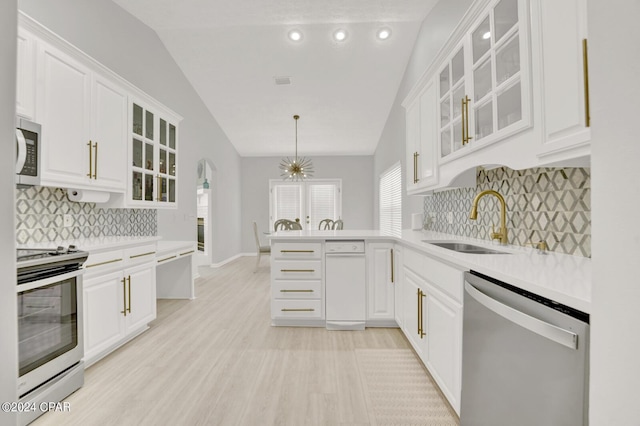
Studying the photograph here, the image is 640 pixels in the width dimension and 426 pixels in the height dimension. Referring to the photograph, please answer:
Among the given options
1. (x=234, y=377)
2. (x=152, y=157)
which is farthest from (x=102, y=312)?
(x=152, y=157)

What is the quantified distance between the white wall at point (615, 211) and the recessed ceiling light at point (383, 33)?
443cm

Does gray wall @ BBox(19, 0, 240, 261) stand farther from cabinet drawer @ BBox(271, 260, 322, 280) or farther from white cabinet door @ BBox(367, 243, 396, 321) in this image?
white cabinet door @ BBox(367, 243, 396, 321)

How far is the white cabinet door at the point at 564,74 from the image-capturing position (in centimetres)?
106

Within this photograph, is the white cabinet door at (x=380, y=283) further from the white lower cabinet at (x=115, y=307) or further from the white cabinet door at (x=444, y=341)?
the white lower cabinet at (x=115, y=307)

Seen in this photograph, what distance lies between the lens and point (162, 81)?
442 cm

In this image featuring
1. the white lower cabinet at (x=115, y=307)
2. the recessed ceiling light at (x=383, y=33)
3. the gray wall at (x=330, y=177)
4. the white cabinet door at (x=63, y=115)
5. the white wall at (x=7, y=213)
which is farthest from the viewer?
the gray wall at (x=330, y=177)

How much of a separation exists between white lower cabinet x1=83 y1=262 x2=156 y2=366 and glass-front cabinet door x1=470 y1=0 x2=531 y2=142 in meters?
2.79

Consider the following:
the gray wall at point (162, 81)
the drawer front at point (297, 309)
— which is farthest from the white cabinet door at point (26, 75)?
the drawer front at point (297, 309)

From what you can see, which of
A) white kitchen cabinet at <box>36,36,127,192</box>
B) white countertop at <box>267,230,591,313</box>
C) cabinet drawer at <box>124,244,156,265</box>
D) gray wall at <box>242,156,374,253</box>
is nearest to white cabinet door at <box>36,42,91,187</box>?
white kitchen cabinet at <box>36,36,127,192</box>

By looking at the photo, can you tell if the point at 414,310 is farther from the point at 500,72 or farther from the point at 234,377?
the point at 500,72

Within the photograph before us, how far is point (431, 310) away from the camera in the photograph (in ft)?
6.29

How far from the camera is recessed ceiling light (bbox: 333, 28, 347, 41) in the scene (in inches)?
170

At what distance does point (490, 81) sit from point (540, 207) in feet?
2.47

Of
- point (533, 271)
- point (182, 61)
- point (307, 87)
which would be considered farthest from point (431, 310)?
point (182, 61)
